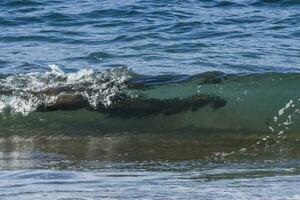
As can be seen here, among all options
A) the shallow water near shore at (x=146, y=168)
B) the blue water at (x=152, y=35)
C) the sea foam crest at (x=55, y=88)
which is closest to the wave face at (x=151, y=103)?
the sea foam crest at (x=55, y=88)

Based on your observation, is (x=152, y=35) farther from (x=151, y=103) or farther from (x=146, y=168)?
(x=146, y=168)

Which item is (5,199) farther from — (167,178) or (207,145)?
(207,145)

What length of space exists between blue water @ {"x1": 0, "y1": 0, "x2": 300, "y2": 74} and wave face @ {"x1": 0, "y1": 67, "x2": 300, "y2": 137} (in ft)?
3.86

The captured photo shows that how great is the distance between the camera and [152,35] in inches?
422

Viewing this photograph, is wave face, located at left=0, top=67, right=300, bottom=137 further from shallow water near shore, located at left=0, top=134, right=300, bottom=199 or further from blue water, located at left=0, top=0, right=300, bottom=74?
blue water, located at left=0, top=0, right=300, bottom=74

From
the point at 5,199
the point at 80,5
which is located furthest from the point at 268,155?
the point at 80,5

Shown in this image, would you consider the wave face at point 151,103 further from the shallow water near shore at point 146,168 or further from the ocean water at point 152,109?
the shallow water near shore at point 146,168

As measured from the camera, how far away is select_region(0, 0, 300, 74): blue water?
8883mm

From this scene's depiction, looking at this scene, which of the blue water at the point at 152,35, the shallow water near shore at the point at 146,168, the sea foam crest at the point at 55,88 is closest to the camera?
the shallow water near shore at the point at 146,168

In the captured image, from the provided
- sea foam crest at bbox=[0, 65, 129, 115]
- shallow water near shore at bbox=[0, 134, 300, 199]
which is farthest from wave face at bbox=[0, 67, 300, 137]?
shallow water near shore at bbox=[0, 134, 300, 199]

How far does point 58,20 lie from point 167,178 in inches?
314

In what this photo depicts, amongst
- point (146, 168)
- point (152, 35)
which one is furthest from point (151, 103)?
point (152, 35)

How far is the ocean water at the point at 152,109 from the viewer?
438 cm

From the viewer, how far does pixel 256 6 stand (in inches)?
509
